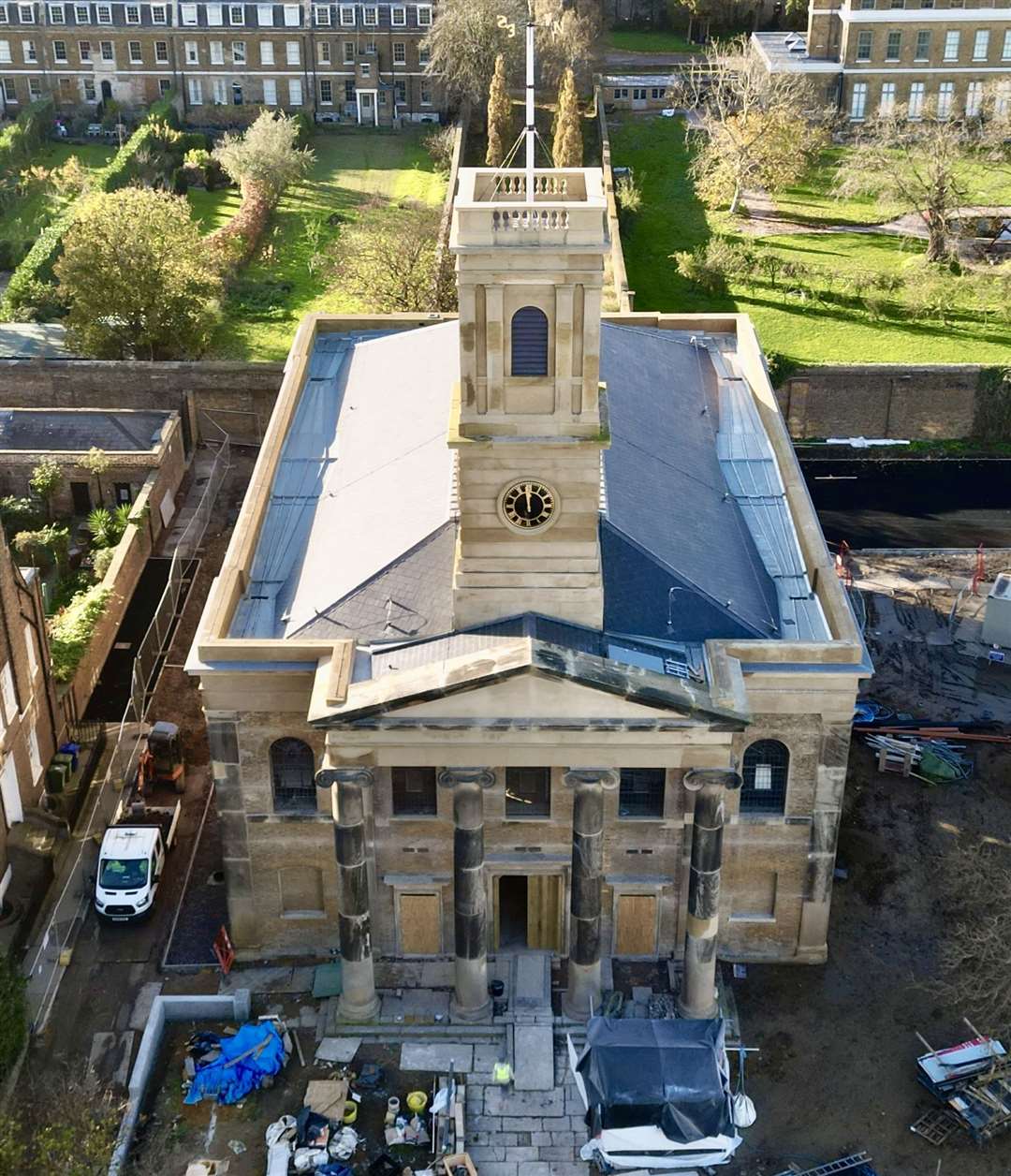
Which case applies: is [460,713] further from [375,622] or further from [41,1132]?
[41,1132]

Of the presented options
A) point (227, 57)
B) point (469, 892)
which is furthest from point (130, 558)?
point (227, 57)

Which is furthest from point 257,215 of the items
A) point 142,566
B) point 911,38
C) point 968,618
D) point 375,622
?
point 375,622

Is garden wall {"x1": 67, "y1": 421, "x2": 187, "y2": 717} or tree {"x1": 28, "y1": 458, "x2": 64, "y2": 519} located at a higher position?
tree {"x1": 28, "y1": 458, "x2": 64, "y2": 519}

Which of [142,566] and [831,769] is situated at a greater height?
[831,769]

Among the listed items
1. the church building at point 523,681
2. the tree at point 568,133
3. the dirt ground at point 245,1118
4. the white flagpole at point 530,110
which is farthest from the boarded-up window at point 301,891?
the tree at point 568,133

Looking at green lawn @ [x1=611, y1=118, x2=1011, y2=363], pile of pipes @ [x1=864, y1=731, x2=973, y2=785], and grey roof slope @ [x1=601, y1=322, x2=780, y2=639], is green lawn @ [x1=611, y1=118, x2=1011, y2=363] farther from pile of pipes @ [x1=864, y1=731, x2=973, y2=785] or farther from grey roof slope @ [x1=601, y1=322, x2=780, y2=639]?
pile of pipes @ [x1=864, y1=731, x2=973, y2=785]

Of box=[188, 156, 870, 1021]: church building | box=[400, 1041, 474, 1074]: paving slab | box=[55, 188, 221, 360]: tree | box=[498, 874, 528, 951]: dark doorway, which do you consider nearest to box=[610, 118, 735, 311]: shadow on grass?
box=[55, 188, 221, 360]: tree

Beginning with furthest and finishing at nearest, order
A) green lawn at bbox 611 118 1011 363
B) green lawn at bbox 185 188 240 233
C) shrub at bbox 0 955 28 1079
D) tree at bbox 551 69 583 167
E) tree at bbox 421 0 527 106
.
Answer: tree at bbox 421 0 527 106, green lawn at bbox 185 188 240 233, tree at bbox 551 69 583 167, green lawn at bbox 611 118 1011 363, shrub at bbox 0 955 28 1079

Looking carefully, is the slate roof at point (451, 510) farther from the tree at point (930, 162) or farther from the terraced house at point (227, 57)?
the terraced house at point (227, 57)
